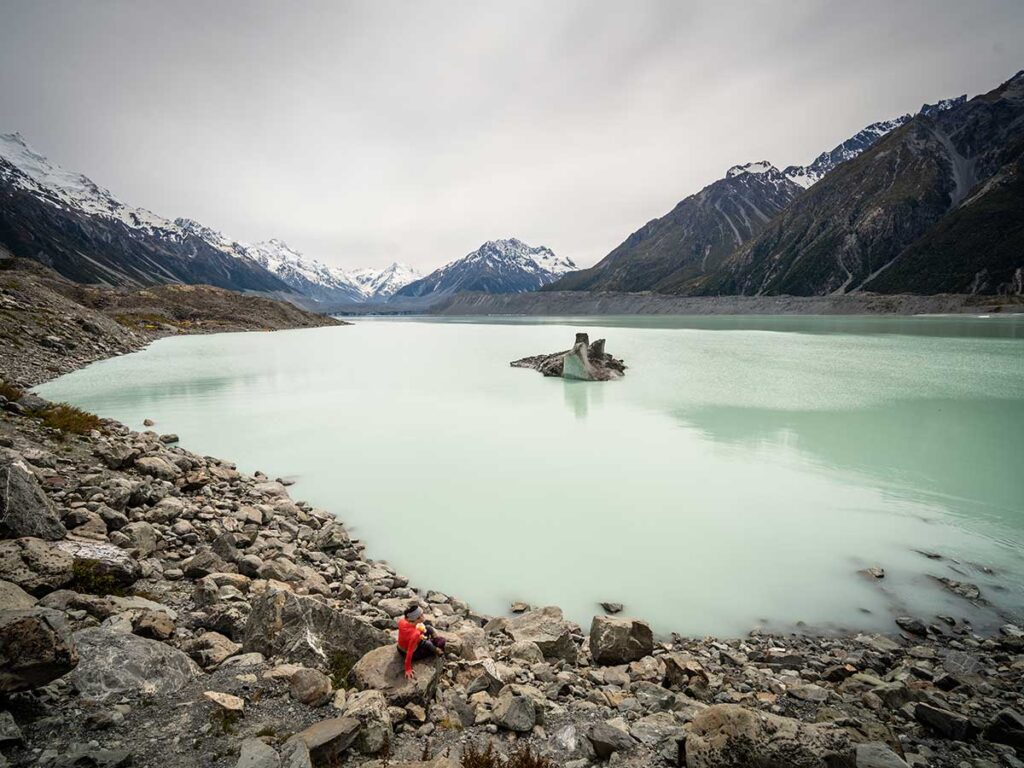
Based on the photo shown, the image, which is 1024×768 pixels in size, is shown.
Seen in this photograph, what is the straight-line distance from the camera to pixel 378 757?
4.42 metres

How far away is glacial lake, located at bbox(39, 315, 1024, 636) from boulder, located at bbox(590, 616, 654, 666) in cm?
117

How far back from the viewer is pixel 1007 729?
191 inches

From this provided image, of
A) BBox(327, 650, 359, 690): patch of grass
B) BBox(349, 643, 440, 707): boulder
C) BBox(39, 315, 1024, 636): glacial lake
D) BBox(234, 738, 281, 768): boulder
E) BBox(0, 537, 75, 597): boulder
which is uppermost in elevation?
BBox(0, 537, 75, 597): boulder

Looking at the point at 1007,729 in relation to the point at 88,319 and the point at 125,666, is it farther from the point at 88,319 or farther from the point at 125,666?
the point at 88,319

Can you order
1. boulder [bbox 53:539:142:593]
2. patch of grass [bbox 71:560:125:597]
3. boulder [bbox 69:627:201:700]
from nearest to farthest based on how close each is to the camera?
boulder [bbox 69:627:201:700], patch of grass [bbox 71:560:125:597], boulder [bbox 53:539:142:593]

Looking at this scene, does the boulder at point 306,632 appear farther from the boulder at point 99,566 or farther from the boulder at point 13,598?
the boulder at point 99,566

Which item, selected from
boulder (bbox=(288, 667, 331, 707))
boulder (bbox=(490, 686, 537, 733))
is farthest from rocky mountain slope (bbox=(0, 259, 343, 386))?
boulder (bbox=(490, 686, 537, 733))

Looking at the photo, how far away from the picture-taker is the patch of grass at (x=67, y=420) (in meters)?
13.4

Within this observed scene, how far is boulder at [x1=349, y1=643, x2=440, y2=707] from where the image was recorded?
5.20 meters

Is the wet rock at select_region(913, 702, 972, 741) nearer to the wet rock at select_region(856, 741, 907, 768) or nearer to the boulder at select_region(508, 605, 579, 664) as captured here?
the wet rock at select_region(856, 741, 907, 768)

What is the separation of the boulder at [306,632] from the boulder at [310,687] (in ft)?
1.50

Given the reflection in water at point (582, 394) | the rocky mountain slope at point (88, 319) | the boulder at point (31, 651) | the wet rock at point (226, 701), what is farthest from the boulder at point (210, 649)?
the rocky mountain slope at point (88, 319)

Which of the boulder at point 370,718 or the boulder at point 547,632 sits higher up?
the boulder at point 370,718

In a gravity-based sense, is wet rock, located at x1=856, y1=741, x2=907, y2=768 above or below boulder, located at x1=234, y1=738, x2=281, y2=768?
below
